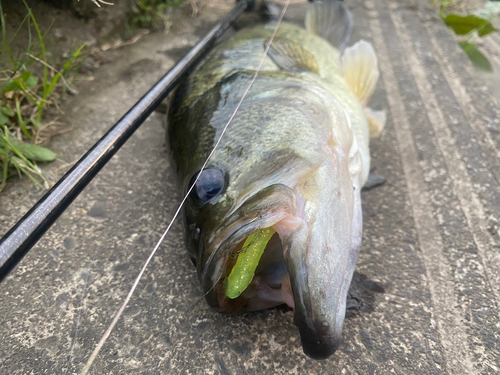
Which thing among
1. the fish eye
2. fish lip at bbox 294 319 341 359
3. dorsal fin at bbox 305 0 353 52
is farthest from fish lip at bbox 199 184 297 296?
dorsal fin at bbox 305 0 353 52

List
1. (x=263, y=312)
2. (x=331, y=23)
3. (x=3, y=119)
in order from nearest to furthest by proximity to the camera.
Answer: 1. (x=263, y=312)
2. (x=3, y=119)
3. (x=331, y=23)

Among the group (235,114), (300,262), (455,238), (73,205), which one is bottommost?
(455,238)

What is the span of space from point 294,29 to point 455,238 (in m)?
1.86

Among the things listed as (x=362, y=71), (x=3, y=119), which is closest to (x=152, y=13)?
(x=3, y=119)

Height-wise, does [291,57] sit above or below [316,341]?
above

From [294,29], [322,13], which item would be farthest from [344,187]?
[322,13]

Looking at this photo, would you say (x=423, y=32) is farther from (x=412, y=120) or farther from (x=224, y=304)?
(x=224, y=304)

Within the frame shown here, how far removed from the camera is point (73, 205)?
1.83m

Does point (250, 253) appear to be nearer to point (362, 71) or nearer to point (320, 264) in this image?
point (320, 264)

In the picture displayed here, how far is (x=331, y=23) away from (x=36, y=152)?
8.31 ft

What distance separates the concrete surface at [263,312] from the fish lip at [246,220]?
35 cm

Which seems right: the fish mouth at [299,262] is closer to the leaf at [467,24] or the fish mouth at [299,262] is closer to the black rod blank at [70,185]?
the black rod blank at [70,185]

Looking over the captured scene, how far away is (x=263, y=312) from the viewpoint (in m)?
1.36

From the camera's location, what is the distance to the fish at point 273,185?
1062 millimetres
